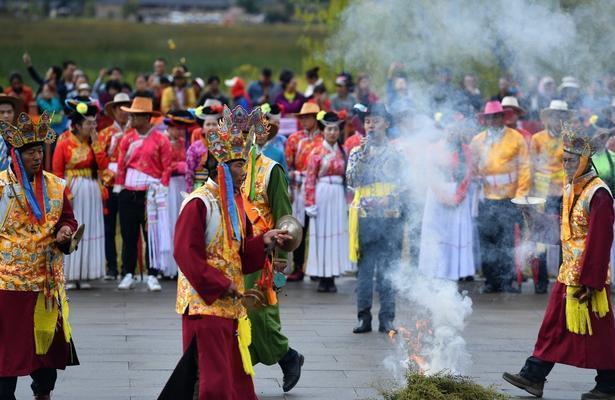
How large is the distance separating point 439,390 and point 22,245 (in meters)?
3.03

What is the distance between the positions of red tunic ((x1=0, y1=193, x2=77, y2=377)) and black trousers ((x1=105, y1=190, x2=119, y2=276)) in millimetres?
6082

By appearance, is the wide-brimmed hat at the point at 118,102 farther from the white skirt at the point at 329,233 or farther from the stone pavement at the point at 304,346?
the white skirt at the point at 329,233

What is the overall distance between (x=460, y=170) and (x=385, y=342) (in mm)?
3362

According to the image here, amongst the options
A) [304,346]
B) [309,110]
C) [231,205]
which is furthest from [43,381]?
[309,110]

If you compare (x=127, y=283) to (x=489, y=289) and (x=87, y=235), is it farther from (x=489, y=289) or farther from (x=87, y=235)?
(x=489, y=289)

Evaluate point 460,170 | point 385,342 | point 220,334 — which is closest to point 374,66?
point 460,170

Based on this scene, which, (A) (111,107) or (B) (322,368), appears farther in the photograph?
(A) (111,107)

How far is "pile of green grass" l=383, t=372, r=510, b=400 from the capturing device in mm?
7426

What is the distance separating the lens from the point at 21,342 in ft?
25.3

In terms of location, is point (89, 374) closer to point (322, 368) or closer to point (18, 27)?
point (322, 368)

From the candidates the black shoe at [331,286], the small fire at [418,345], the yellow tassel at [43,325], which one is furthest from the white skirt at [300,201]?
the yellow tassel at [43,325]

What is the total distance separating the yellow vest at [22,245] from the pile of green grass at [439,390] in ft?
8.28

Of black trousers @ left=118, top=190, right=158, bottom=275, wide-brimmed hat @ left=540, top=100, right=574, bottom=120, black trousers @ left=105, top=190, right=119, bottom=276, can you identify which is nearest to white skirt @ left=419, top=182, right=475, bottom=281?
wide-brimmed hat @ left=540, top=100, right=574, bottom=120

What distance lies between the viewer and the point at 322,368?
9312mm
